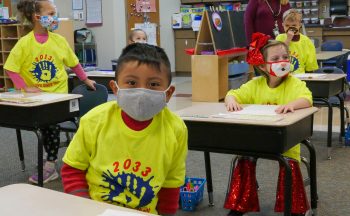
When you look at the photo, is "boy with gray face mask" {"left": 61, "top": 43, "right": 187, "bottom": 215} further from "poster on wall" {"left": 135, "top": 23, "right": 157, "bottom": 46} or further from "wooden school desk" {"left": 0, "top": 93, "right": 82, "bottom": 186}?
"poster on wall" {"left": 135, "top": 23, "right": 157, "bottom": 46}

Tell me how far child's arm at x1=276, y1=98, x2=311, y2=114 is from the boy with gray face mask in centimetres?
87

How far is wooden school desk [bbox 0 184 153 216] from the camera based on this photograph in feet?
3.64

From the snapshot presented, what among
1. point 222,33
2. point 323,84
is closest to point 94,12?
point 222,33

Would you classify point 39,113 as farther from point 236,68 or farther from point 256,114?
point 236,68

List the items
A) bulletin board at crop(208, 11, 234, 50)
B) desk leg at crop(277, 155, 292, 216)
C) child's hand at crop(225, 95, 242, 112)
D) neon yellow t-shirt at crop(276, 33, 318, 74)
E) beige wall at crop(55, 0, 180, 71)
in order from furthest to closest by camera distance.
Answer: beige wall at crop(55, 0, 180, 71) → bulletin board at crop(208, 11, 234, 50) → neon yellow t-shirt at crop(276, 33, 318, 74) → child's hand at crop(225, 95, 242, 112) → desk leg at crop(277, 155, 292, 216)

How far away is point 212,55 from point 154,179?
515 centimetres

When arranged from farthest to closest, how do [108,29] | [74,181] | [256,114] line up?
[108,29] → [256,114] → [74,181]

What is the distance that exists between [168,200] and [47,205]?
475 mm

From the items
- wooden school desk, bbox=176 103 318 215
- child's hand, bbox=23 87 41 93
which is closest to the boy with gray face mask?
wooden school desk, bbox=176 103 318 215

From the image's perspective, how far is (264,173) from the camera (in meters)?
3.54

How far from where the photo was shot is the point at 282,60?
2.46 m

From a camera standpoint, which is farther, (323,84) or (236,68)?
(236,68)

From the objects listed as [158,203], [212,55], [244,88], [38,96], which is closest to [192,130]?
[244,88]

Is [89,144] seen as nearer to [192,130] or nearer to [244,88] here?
[192,130]
